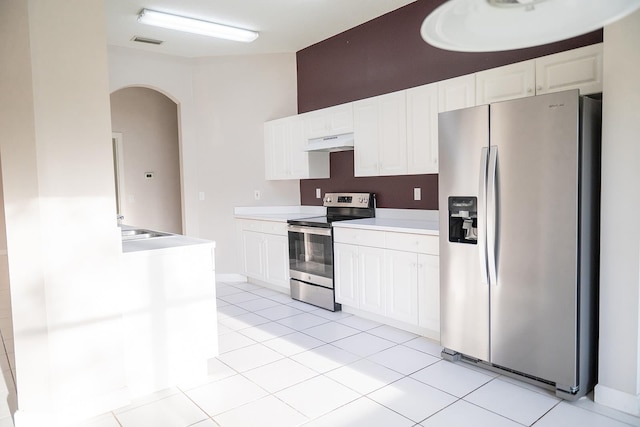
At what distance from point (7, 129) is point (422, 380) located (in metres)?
2.92

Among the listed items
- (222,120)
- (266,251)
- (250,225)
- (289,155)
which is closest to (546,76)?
(289,155)

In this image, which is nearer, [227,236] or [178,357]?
[178,357]

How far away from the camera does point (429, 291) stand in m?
3.41

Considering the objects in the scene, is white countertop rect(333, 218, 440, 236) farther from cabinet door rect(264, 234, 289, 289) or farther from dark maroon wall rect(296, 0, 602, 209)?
cabinet door rect(264, 234, 289, 289)

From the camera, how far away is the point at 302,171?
5.17 meters

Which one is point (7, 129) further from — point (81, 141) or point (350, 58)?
point (350, 58)

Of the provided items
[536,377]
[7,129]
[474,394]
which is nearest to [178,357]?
[7,129]

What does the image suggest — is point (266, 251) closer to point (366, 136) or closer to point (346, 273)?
point (346, 273)

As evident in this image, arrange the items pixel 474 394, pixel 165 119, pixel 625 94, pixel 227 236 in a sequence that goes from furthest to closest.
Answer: pixel 165 119, pixel 227 236, pixel 474 394, pixel 625 94

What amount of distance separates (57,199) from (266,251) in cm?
309

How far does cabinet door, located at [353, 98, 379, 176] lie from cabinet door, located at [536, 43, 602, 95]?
5.09ft

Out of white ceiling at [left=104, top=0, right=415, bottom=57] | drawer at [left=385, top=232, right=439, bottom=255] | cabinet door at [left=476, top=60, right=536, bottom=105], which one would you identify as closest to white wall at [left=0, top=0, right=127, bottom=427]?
white ceiling at [left=104, top=0, right=415, bottom=57]

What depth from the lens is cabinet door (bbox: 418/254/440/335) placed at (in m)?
3.35

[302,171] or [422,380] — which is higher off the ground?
[302,171]
